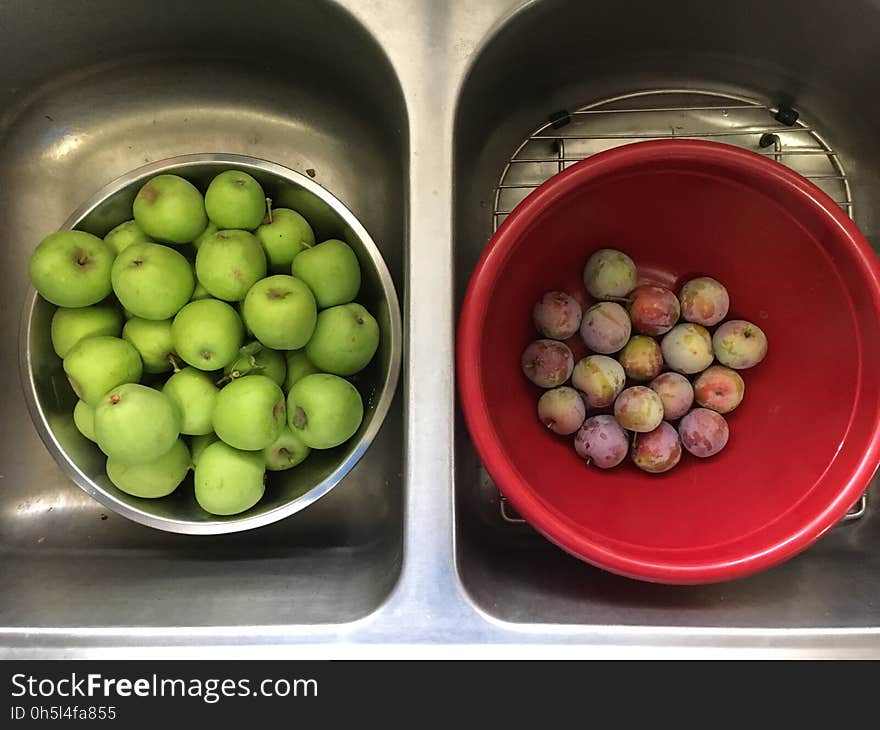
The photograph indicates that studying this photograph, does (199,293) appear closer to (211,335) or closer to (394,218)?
(211,335)

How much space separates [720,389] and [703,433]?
5 centimetres

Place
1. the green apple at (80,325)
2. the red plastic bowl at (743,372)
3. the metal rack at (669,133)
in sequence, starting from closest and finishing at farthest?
the red plastic bowl at (743,372), the green apple at (80,325), the metal rack at (669,133)

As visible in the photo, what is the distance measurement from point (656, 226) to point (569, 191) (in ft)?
0.47

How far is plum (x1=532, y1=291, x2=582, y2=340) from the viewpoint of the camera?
2.29ft

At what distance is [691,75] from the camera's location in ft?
2.66

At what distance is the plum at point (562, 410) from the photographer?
2.25 ft

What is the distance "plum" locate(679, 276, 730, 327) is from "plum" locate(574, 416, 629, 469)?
14 centimetres

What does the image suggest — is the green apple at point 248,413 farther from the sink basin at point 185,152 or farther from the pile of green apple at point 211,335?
the sink basin at point 185,152

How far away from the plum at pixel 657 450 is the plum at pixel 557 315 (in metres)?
0.13

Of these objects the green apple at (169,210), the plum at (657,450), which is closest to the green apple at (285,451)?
the green apple at (169,210)

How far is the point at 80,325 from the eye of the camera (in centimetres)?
71
